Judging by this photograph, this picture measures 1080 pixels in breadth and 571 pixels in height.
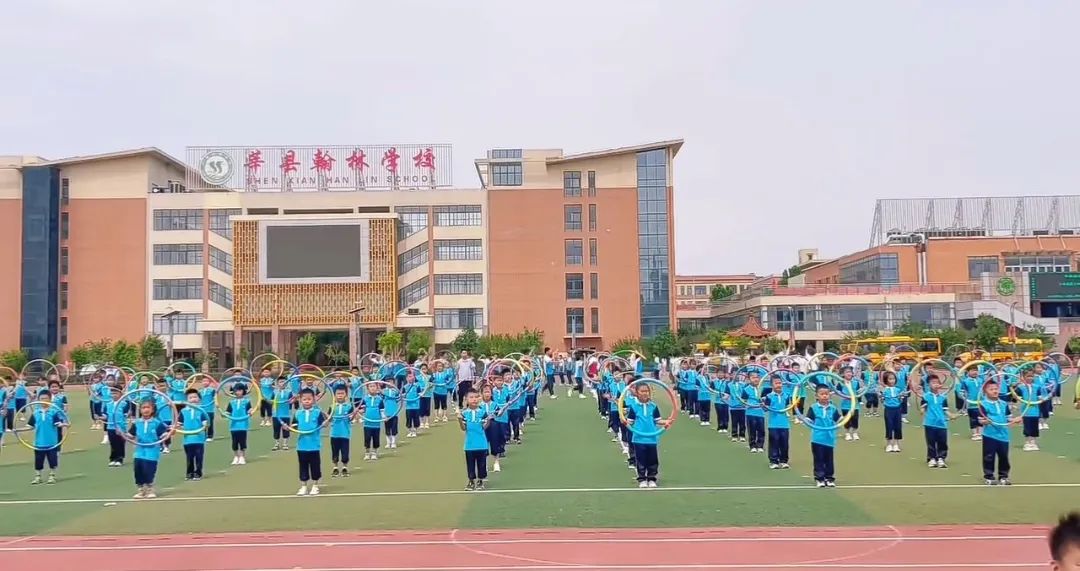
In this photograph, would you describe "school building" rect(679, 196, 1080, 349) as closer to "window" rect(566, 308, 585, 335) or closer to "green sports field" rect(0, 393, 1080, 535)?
"window" rect(566, 308, 585, 335)

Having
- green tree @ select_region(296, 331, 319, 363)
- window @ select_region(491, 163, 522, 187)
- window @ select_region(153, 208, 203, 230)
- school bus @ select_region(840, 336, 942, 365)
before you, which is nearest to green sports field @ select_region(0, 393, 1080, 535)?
school bus @ select_region(840, 336, 942, 365)

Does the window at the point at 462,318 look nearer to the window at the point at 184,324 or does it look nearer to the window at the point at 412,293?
the window at the point at 412,293

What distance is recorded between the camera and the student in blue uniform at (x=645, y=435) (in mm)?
12383

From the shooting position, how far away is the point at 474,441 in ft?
40.9

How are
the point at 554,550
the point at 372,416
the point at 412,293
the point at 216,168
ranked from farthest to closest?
the point at 412,293, the point at 216,168, the point at 372,416, the point at 554,550

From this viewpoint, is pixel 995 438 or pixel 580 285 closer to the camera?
pixel 995 438

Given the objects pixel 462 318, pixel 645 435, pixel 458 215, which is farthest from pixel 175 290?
pixel 645 435

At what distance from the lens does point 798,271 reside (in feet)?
299

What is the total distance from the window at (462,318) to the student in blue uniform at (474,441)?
4309cm

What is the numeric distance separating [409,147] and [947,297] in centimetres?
3469

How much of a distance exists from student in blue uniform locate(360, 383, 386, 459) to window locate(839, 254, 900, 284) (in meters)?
51.7

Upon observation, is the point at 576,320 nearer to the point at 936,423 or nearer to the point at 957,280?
the point at 957,280

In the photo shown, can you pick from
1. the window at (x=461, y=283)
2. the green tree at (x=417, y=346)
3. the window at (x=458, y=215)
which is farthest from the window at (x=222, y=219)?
the green tree at (x=417, y=346)

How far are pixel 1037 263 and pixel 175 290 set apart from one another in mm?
54321
